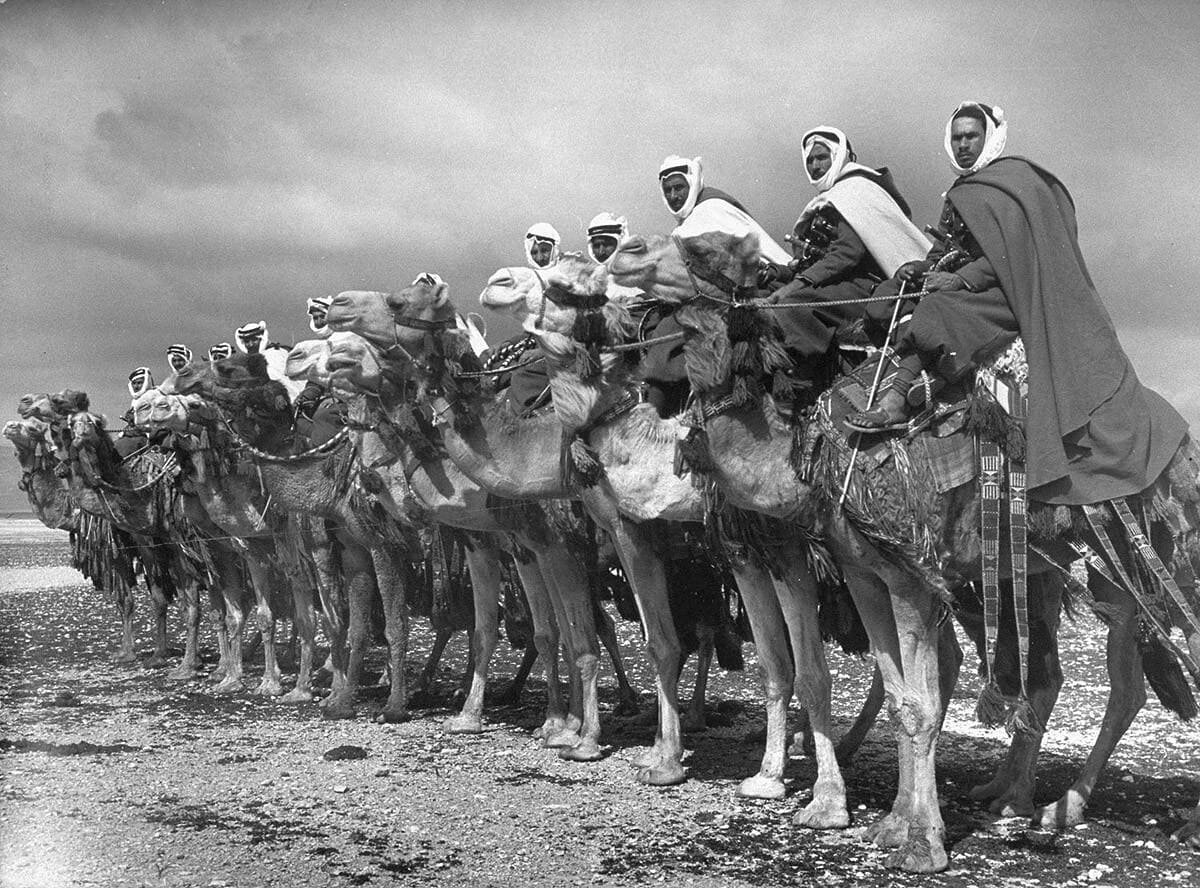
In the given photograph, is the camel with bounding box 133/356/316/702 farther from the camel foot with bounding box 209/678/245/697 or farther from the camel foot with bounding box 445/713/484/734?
the camel foot with bounding box 445/713/484/734

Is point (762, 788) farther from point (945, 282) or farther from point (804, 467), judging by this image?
point (945, 282)

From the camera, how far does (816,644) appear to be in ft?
23.4

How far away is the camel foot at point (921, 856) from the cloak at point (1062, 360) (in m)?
1.73

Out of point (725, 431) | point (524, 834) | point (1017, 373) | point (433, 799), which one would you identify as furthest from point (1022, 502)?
point (433, 799)

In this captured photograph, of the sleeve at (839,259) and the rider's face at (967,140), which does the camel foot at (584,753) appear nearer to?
the sleeve at (839,259)

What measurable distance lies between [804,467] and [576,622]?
130 inches

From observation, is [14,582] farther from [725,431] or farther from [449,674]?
[725,431]

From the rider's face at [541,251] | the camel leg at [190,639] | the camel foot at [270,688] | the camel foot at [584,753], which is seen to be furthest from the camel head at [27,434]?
the camel foot at [584,753]

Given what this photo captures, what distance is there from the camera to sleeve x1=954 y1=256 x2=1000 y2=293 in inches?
235

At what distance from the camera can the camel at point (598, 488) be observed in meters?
7.36

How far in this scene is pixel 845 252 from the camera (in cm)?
673

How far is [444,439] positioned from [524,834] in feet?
9.21

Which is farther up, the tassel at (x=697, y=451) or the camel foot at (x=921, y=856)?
the tassel at (x=697, y=451)

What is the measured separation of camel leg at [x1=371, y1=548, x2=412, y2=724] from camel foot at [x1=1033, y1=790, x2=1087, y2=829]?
538cm
